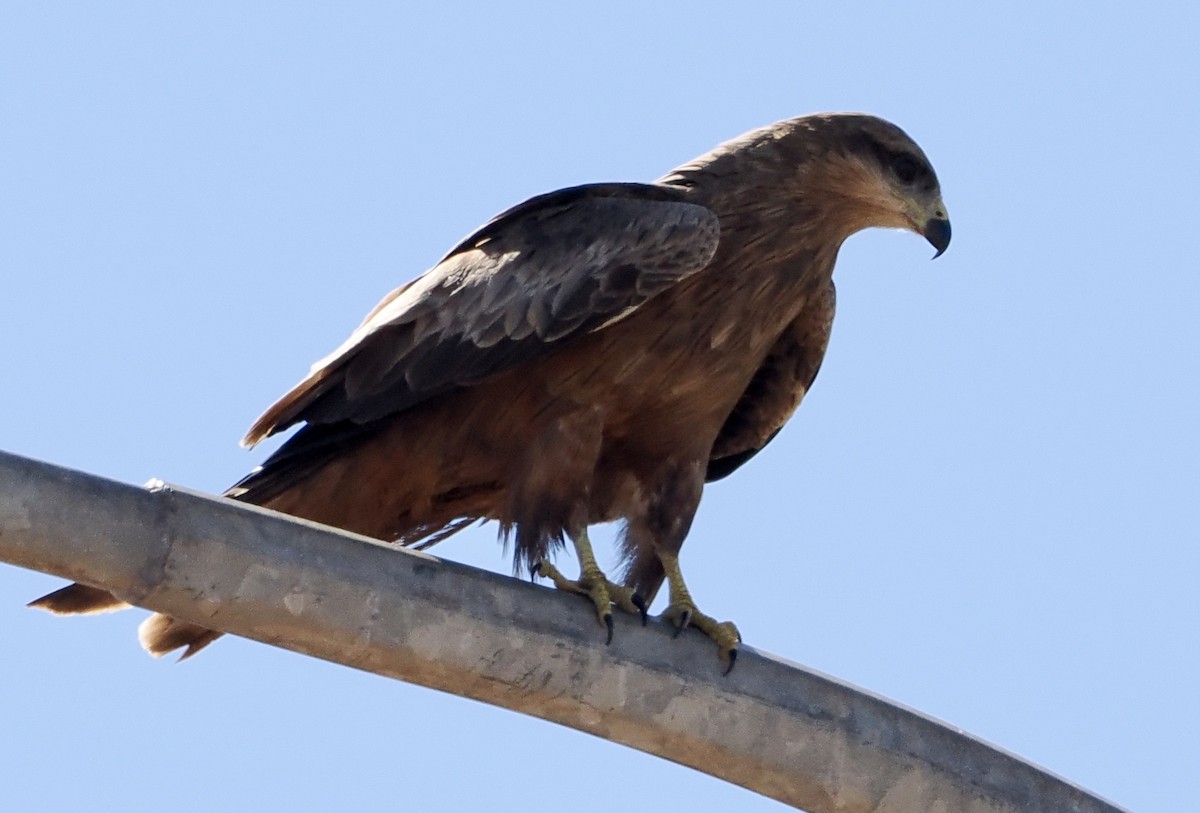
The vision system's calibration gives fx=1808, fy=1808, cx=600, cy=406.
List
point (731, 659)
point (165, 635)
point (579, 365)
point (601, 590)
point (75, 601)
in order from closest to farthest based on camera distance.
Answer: point (731, 659) < point (75, 601) < point (601, 590) < point (165, 635) < point (579, 365)

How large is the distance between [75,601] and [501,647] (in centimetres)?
193

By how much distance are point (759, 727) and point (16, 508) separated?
210cm

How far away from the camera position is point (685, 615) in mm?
7082

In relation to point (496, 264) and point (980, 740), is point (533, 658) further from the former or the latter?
point (496, 264)

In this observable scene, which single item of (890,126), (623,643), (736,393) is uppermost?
(890,126)

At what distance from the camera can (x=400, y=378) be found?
7605 mm

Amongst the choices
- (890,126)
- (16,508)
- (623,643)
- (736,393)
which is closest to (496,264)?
(736,393)

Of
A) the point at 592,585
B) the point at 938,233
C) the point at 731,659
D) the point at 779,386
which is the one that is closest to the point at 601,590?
the point at 592,585

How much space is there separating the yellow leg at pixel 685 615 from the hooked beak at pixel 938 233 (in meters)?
1.90

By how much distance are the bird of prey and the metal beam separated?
76.2 inches

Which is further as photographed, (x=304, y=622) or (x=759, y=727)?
(x=759, y=727)

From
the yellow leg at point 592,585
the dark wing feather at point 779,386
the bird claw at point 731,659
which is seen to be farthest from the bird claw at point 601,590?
the dark wing feather at point 779,386

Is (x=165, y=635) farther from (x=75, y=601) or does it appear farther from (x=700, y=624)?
(x=700, y=624)

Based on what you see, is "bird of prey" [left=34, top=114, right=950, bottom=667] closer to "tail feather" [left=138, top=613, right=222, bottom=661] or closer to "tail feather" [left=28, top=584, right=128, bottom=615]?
"tail feather" [left=138, top=613, right=222, bottom=661]
